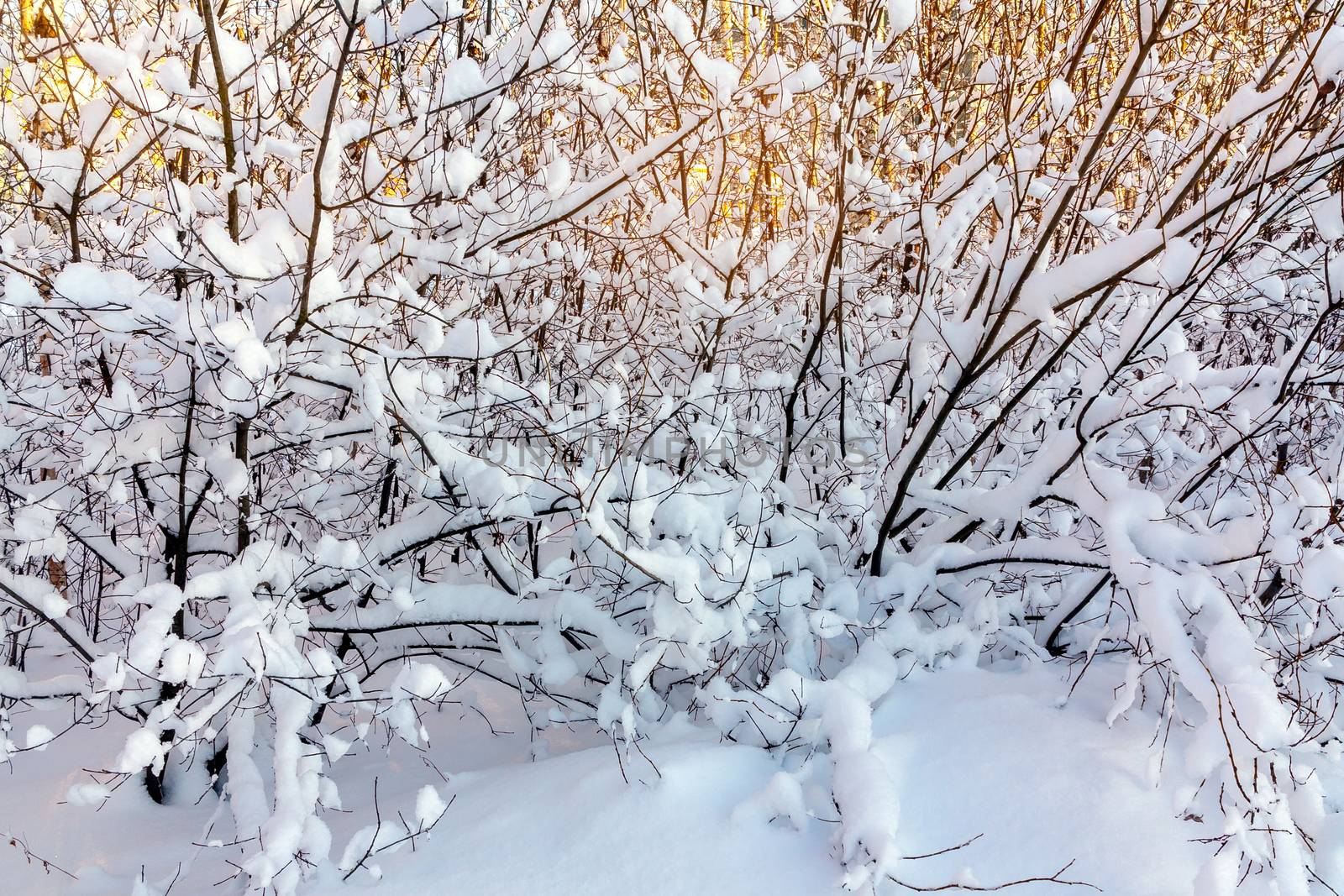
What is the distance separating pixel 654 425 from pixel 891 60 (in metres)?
1.51

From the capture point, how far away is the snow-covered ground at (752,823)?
5.56 ft

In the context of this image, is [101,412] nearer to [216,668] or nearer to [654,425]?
[216,668]

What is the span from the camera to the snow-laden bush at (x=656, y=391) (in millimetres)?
1771

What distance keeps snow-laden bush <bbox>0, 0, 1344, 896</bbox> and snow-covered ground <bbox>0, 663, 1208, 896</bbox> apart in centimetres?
10

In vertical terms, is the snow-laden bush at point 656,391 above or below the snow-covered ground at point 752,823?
above

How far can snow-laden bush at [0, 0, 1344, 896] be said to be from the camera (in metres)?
1.77

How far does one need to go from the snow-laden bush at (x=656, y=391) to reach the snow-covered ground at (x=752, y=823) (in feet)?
0.32

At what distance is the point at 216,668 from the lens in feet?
5.57

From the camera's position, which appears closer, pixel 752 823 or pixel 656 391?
pixel 752 823

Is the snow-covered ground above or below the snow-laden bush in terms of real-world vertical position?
below

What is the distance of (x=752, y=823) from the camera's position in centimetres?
182

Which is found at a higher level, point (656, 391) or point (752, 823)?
point (656, 391)

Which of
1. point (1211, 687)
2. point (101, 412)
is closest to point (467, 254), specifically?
point (101, 412)

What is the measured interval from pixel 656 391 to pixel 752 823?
1.80 m
